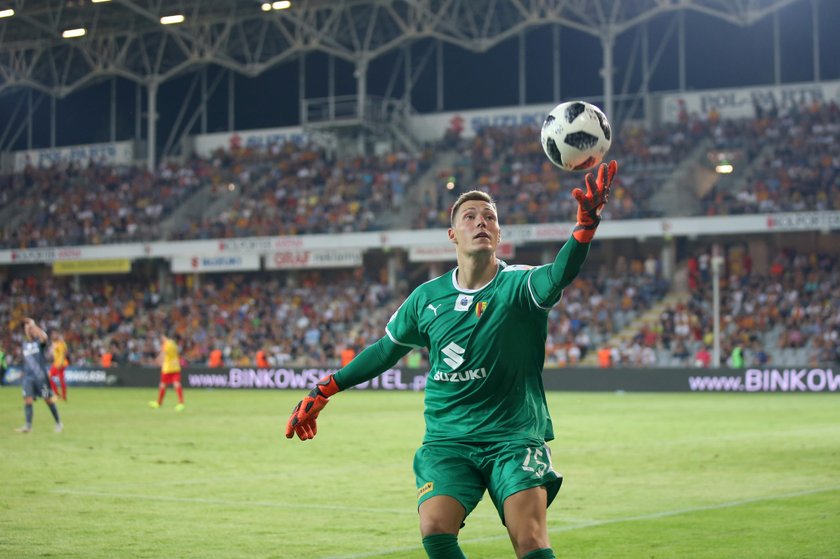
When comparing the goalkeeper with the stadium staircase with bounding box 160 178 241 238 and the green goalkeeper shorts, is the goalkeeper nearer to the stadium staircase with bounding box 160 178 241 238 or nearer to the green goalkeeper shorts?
the green goalkeeper shorts

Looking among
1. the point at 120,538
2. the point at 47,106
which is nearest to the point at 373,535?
the point at 120,538

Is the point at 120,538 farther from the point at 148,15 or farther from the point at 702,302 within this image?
the point at 148,15

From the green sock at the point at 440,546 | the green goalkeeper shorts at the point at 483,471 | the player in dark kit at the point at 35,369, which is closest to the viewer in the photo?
the green sock at the point at 440,546

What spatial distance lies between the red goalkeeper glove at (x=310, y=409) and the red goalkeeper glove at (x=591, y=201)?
183cm

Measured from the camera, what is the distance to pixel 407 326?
6.93 m

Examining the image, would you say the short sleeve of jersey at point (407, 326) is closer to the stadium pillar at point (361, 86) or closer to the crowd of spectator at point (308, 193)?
the crowd of spectator at point (308, 193)

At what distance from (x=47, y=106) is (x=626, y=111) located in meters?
31.5

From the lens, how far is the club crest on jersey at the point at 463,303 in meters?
6.63

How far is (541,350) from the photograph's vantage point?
6645 mm

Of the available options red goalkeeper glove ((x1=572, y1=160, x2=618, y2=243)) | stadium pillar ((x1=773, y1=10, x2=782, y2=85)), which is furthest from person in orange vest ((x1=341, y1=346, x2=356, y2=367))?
red goalkeeper glove ((x1=572, y1=160, x2=618, y2=243))

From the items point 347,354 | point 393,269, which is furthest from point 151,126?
point 347,354

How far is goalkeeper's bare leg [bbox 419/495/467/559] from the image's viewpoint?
6133mm

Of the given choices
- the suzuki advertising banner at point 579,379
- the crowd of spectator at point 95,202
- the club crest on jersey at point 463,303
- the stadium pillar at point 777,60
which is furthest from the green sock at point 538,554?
the crowd of spectator at point 95,202

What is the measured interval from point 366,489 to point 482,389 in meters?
8.06
